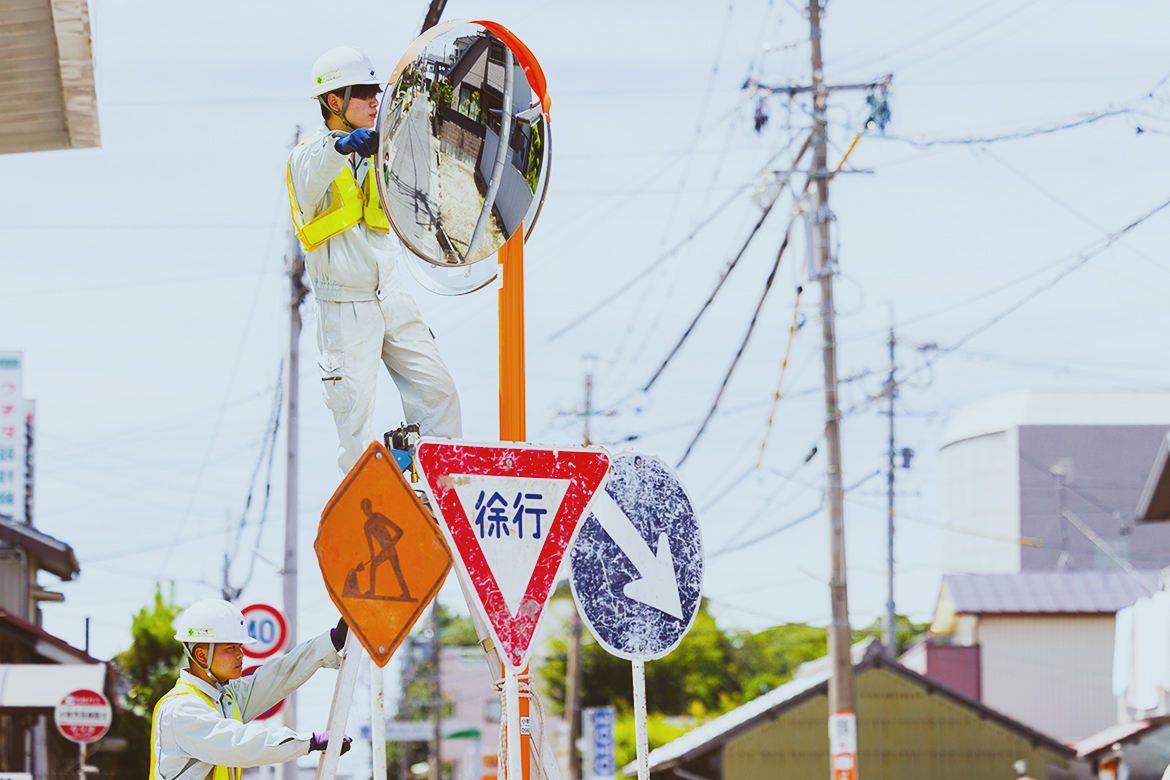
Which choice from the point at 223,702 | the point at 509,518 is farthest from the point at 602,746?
the point at 509,518

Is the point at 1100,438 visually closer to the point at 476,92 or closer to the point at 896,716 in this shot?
the point at 896,716

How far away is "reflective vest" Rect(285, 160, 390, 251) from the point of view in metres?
5.99

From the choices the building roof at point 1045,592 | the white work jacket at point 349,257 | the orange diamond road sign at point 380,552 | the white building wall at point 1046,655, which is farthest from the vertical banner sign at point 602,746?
the orange diamond road sign at point 380,552

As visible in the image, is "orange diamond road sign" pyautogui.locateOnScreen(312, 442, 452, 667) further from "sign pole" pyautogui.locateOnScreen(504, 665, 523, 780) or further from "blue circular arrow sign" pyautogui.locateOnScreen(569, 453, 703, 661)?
"blue circular arrow sign" pyautogui.locateOnScreen(569, 453, 703, 661)

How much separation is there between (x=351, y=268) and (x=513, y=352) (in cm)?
76

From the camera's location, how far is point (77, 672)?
697 inches

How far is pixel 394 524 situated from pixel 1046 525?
6283 centimetres

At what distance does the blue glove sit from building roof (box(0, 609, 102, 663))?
14.8 metres

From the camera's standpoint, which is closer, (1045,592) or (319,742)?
(319,742)

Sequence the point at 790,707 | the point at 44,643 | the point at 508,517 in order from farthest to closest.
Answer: the point at 790,707
the point at 44,643
the point at 508,517

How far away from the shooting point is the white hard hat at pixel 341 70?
19.3ft

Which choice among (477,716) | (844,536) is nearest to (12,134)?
(844,536)

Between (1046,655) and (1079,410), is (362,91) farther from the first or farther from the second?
(1079,410)

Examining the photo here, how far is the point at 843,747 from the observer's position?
1952cm
